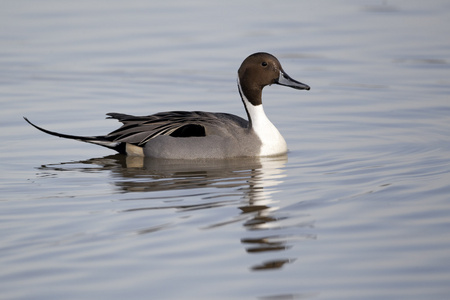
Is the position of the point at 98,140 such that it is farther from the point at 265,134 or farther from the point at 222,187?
the point at 222,187

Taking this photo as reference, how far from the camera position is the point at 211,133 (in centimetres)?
917

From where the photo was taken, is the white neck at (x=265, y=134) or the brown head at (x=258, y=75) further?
the brown head at (x=258, y=75)

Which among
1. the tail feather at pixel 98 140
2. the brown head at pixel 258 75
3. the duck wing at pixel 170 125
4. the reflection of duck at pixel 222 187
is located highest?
the brown head at pixel 258 75

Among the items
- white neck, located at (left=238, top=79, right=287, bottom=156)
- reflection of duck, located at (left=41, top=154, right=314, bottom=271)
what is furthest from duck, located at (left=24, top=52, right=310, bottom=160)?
reflection of duck, located at (left=41, top=154, right=314, bottom=271)

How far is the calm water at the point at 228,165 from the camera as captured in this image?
5406 mm

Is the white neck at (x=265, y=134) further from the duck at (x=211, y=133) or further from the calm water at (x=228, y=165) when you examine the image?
the calm water at (x=228, y=165)

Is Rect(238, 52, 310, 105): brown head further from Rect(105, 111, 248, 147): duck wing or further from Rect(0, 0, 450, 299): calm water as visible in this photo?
Rect(0, 0, 450, 299): calm water

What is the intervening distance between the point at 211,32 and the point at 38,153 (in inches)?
266

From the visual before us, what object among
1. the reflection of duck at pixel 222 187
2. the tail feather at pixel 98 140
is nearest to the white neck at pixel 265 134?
the reflection of duck at pixel 222 187

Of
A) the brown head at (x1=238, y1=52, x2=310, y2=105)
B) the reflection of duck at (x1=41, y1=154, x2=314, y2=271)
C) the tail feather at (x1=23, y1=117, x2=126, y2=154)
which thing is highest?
the brown head at (x1=238, y1=52, x2=310, y2=105)

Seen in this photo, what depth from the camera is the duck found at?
360 inches

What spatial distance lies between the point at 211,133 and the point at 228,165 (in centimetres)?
47

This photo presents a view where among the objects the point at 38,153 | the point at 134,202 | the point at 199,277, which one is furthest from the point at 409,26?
the point at 199,277

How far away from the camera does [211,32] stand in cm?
1558
